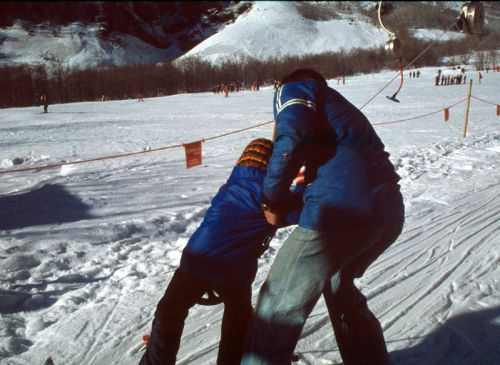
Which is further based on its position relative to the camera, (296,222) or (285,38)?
(285,38)

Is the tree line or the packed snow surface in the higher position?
the tree line

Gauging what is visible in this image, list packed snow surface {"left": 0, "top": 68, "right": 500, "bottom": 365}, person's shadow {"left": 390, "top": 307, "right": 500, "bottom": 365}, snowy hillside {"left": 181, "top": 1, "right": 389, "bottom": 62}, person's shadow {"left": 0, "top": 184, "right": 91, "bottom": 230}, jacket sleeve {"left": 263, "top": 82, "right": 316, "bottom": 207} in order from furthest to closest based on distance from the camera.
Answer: snowy hillside {"left": 181, "top": 1, "right": 389, "bottom": 62}, person's shadow {"left": 0, "top": 184, "right": 91, "bottom": 230}, packed snow surface {"left": 0, "top": 68, "right": 500, "bottom": 365}, person's shadow {"left": 390, "top": 307, "right": 500, "bottom": 365}, jacket sleeve {"left": 263, "top": 82, "right": 316, "bottom": 207}

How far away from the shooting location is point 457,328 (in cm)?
277

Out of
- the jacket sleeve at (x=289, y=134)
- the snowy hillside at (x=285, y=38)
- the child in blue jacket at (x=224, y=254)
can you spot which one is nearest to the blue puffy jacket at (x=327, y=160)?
the jacket sleeve at (x=289, y=134)

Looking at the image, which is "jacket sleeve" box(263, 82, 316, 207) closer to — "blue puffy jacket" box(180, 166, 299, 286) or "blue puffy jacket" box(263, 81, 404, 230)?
"blue puffy jacket" box(263, 81, 404, 230)

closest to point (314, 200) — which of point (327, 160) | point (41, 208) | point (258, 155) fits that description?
point (327, 160)

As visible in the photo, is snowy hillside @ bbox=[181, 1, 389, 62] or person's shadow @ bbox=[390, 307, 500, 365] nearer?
person's shadow @ bbox=[390, 307, 500, 365]

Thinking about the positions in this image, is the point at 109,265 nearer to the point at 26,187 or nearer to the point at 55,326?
the point at 55,326

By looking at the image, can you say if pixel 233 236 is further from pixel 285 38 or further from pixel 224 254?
pixel 285 38

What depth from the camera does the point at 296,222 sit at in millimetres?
1914

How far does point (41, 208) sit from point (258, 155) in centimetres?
464

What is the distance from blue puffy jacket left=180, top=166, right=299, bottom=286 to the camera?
1923 mm

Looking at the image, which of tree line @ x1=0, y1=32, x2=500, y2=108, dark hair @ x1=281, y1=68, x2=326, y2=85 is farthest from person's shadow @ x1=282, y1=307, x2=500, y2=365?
tree line @ x1=0, y1=32, x2=500, y2=108

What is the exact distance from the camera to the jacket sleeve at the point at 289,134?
5.32ft
